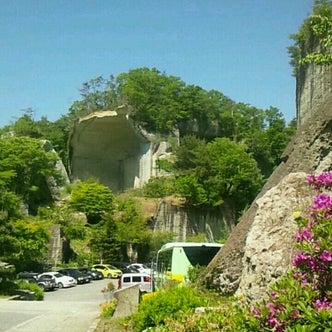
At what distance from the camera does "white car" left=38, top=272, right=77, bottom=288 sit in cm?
3912

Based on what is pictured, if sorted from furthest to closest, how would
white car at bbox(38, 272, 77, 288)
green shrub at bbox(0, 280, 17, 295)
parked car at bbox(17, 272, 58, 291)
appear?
white car at bbox(38, 272, 77, 288)
parked car at bbox(17, 272, 58, 291)
green shrub at bbox(0, 280, 17, 295)

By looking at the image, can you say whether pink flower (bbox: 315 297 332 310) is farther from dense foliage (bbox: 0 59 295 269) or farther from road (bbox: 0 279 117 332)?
dense foliage (bbox: 0 59 295 269)

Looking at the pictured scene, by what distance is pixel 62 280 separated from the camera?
4003 cm

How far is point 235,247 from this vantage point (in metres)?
9.69

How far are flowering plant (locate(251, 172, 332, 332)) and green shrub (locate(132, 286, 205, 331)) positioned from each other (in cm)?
391

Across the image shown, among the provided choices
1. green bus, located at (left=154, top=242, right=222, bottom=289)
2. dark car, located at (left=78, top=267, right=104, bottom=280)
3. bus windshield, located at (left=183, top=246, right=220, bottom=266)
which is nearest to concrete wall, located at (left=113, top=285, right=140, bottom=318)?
green bus, located at (left=154, top=242, right=222, bottom=289)

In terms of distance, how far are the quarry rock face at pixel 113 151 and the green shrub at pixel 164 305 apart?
59356 mm

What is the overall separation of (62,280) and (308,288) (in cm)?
3695

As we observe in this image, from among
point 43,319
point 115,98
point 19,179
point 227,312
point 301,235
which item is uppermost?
point 115,98

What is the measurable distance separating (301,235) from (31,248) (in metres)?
30.7

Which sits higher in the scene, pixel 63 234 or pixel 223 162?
pixel 223 162

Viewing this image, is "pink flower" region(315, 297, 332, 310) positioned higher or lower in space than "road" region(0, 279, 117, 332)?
higher

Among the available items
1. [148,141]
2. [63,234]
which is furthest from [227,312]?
[148,141]

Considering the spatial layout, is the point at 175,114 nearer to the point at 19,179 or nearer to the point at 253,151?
the point at 253,151
